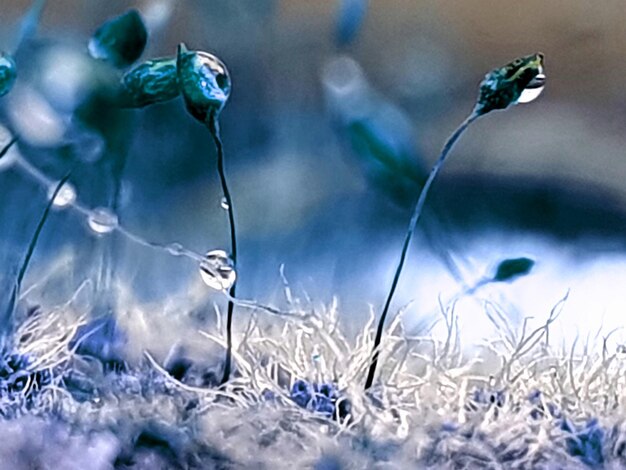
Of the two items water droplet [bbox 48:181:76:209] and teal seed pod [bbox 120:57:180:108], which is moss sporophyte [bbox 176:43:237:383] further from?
water droplet [bbox 48:181:76:209]

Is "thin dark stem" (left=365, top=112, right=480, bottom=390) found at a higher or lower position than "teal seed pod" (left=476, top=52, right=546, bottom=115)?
lower

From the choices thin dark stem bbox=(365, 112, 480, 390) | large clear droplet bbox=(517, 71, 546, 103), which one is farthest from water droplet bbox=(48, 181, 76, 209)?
large clear droplet bbox=(517, 71, 546, 103)

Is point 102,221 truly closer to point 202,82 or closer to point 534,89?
point 202,82

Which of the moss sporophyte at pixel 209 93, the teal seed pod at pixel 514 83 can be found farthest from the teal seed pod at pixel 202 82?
the teal seed pod at pixel 514 83

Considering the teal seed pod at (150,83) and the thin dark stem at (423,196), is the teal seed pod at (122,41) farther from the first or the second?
the thin dark stem at (423,196)

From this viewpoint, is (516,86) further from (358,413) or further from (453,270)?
(358,413)

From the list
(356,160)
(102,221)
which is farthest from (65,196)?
(356,160)

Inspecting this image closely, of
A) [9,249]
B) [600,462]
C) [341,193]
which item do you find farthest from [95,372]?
[600,462]

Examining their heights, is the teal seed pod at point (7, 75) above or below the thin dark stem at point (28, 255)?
above
